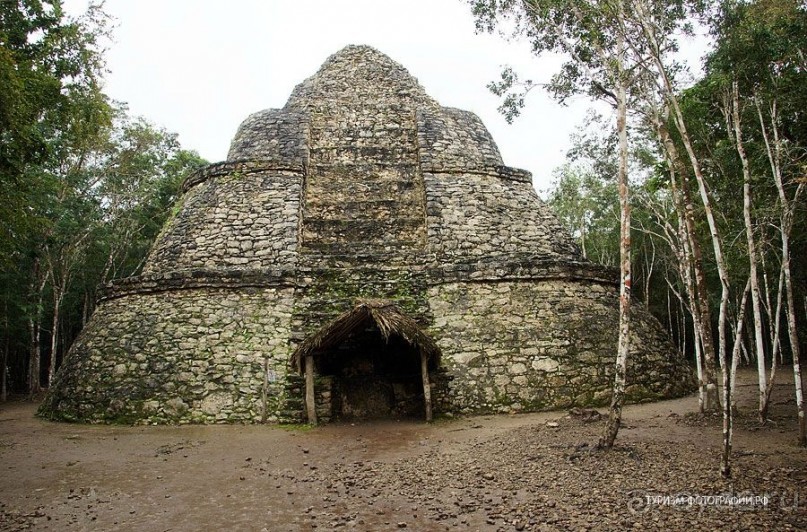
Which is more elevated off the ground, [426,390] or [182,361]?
[182,361]

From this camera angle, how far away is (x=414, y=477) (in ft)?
17.6

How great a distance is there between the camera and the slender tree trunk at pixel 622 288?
19.0ft

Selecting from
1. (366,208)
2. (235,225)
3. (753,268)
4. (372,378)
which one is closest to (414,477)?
(372,378)

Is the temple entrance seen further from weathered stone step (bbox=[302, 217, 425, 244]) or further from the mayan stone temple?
weathered stone step (bbox=[302, 217, 425, 244])

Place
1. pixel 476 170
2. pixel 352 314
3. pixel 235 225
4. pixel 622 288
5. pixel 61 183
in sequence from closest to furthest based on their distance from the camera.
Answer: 1. pixel 622 288
2. pixel 352 314
3. pixel 235 225
4. pixel 476 170
5. pixel 61 183

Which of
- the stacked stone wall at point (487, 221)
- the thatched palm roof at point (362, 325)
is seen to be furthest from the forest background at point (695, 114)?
the thatched palm roof at point (362, 325)

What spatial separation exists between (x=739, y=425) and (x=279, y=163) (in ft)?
34.8

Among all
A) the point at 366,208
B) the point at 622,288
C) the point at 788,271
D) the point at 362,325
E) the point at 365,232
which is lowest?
the point at 362,325

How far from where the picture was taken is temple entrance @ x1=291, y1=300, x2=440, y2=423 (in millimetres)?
8242

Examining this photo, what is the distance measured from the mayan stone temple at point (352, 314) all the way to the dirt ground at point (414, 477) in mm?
780

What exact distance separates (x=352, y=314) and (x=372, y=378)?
1.63m

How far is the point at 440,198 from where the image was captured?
39.5 ft

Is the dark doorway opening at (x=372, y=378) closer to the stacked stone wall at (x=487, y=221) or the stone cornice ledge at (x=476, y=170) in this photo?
the stacked stone wall at (x=487, y=221)

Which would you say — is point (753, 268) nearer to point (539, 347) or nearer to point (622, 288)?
point (622, 288)
